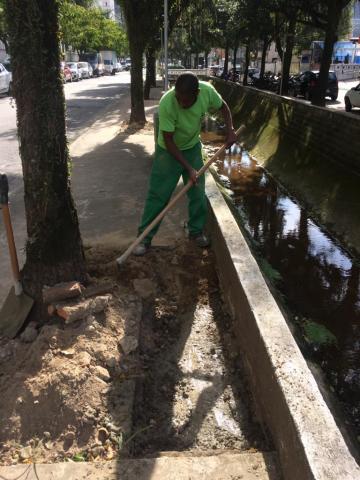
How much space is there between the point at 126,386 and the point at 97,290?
83cm

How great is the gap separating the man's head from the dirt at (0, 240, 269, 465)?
1.58 meters

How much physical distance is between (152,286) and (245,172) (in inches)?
236

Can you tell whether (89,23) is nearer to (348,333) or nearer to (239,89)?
(239,89)

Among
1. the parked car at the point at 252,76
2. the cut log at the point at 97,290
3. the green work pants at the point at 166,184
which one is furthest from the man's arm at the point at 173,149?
the parked car at the point at 252,76

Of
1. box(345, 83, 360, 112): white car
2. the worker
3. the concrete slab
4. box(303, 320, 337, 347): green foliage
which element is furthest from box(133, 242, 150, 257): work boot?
box(345, 83, 360, 112): white car

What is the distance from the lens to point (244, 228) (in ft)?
20.7

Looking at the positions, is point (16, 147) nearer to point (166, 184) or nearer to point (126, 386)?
point (166, 184)

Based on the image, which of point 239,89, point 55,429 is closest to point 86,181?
point 55,429

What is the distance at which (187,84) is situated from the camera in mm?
3822

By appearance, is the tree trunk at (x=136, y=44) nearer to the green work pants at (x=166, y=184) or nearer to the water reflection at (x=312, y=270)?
the water reflection at (x=312, y=270)

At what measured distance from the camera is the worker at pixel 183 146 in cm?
406

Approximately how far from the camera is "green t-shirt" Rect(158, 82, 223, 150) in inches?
160

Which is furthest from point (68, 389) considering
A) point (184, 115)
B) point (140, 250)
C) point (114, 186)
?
point (114, 186)

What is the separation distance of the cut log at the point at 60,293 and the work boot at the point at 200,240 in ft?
5.60
